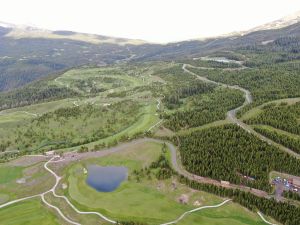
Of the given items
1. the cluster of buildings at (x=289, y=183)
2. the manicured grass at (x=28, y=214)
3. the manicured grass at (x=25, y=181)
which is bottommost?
the manicured grass at (x=28, y=214)

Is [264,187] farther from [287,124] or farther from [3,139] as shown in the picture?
[3,139]

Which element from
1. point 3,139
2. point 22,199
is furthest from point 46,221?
point 3,139

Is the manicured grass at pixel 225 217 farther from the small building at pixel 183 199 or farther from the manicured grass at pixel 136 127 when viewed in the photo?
the manicured grass at pixel 136 127

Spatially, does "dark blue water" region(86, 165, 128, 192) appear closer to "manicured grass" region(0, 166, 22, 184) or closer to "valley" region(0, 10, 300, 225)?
"valley" region(0, 10, 300, 225)

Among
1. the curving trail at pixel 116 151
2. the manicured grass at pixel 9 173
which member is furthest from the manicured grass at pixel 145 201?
the manicured grass at pixel 9 173

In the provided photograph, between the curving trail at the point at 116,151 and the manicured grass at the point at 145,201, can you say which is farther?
the curving trail at the point at 116,151

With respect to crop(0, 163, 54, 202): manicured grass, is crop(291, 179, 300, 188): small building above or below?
above

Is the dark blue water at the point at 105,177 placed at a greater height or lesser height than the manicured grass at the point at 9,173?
greater

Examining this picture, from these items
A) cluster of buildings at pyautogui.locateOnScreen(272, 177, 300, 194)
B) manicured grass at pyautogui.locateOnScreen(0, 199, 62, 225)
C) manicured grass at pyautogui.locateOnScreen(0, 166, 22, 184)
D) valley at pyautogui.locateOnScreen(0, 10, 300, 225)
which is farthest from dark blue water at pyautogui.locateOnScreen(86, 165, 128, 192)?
cluster of buildings at pyautogui.locateOnScreen(272, 177, 300, 194)

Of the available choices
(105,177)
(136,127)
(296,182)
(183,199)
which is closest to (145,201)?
(183,199)
